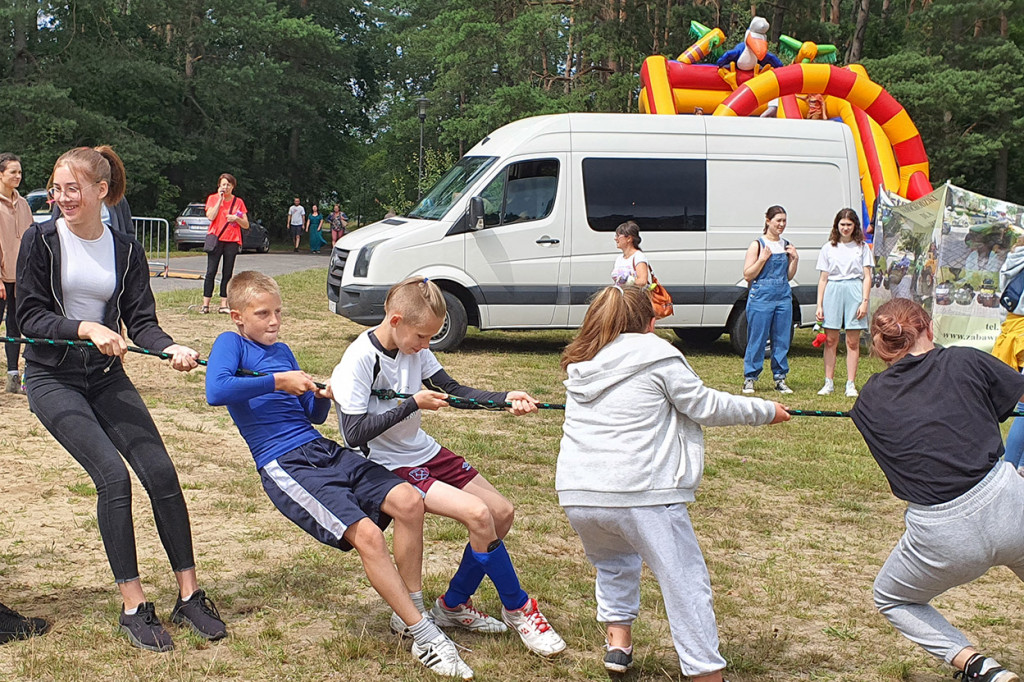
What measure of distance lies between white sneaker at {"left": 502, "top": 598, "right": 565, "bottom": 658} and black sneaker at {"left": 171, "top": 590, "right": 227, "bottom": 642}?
114 cm

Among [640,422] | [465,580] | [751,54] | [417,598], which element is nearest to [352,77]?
[751,54]

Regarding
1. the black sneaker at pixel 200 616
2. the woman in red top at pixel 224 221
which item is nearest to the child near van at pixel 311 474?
the black sneaker at pixel 200 616

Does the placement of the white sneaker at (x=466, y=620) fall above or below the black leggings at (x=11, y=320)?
below

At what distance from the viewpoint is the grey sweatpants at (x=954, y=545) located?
353 centimetres

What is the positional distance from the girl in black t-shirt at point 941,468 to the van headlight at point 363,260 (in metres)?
9.04

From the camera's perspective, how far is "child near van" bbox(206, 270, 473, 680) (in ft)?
12.7

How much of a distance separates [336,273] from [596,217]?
10.6ft

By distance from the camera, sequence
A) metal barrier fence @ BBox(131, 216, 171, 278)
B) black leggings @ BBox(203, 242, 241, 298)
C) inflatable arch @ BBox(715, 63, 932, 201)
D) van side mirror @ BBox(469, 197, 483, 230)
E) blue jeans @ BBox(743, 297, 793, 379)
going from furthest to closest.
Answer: metal barrier fence @ BBox(131, 216, 171, 278)
inflatable arch @ BBox(715, 63, 932, 201)
black leggings @ BBox(203, 242, 241, 298)
van side mirror @ BBox(469, 197, 483, 230)
blue jeans @ BBox(743, 297, 793, 379)

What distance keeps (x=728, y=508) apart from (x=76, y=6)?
35.2 m

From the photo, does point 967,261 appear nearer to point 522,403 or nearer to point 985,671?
point 985,671

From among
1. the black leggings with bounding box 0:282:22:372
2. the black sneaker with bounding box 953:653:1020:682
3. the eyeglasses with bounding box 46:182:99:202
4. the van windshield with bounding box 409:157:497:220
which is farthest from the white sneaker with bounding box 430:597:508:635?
the van windshield with bounding box 409:157:497:220

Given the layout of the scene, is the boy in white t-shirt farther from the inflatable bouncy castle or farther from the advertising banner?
the advertising banner

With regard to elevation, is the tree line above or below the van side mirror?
above

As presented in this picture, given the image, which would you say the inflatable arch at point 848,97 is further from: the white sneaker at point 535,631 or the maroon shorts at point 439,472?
the white sneaker at point 535,631
